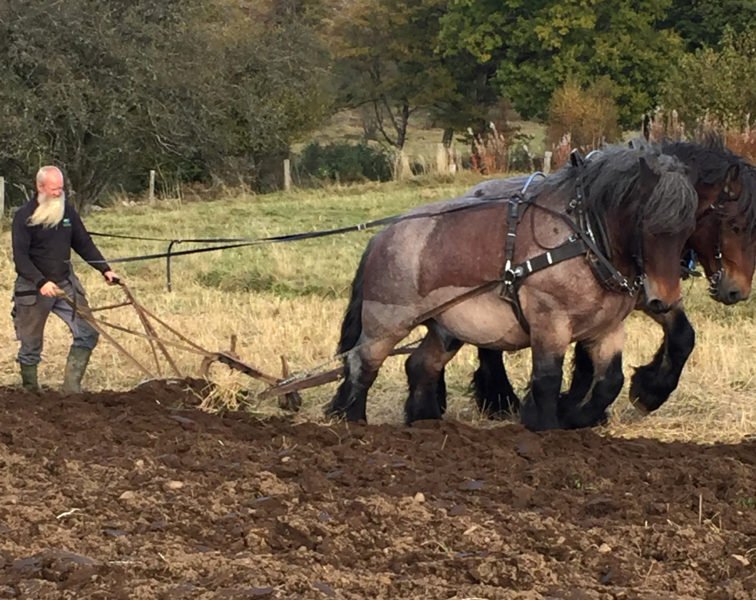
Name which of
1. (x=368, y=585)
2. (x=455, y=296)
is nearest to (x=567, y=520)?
(x=368, y=585)

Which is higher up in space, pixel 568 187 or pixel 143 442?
pixel 568 187

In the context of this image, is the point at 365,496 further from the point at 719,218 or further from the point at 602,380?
the point at 719,218

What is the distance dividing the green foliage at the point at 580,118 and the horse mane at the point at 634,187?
2560 cm

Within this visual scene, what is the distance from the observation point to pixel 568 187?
7109 millimetres

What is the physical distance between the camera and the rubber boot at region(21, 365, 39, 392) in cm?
851

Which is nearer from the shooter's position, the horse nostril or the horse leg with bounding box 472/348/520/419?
the horse nostril

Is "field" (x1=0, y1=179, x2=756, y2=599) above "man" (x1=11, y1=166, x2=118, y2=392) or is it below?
below

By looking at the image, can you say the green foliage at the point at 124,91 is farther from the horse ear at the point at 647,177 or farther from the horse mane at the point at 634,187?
the horse ear at the point at 647,177

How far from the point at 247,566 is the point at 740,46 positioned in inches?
1181

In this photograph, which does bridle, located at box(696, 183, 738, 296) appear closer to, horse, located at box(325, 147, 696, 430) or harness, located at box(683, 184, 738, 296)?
harness, located at box(683, 184, 738, 296)

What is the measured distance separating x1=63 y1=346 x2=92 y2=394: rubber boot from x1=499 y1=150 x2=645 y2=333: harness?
3.10 metres

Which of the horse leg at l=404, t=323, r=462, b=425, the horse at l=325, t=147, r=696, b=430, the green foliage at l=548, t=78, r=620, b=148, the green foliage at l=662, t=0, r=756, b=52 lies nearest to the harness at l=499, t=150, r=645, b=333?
the horse at l=325, t=147, r=696, b=430

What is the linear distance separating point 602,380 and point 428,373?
1.14 meters

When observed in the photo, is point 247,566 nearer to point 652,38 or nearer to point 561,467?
point 561,467
